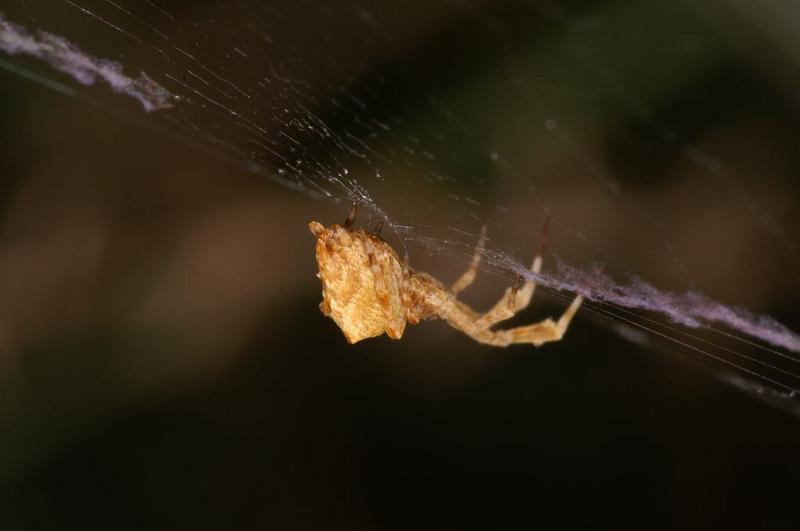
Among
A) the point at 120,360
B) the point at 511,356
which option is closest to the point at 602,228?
the point at 511,356

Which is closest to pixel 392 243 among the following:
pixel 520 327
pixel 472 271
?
pixel 472 271

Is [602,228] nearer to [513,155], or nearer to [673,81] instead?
[513,155]

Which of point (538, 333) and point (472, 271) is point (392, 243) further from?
point (538, 333)

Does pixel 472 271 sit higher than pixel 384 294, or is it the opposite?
pixel 472 271

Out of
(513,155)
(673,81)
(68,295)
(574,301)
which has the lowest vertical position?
(68,295)

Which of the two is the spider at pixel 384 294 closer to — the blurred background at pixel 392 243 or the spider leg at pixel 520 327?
the spider leg at pixel 520 327

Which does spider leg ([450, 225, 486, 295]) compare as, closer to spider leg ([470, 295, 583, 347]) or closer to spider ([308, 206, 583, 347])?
spider ([308, 206, 583, 347])

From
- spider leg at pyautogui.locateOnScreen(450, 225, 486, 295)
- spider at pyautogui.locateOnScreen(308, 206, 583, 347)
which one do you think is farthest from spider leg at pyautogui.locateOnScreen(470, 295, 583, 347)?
spider leg at pyautogui.locateOnScreen(450, 225, 486, 295)
